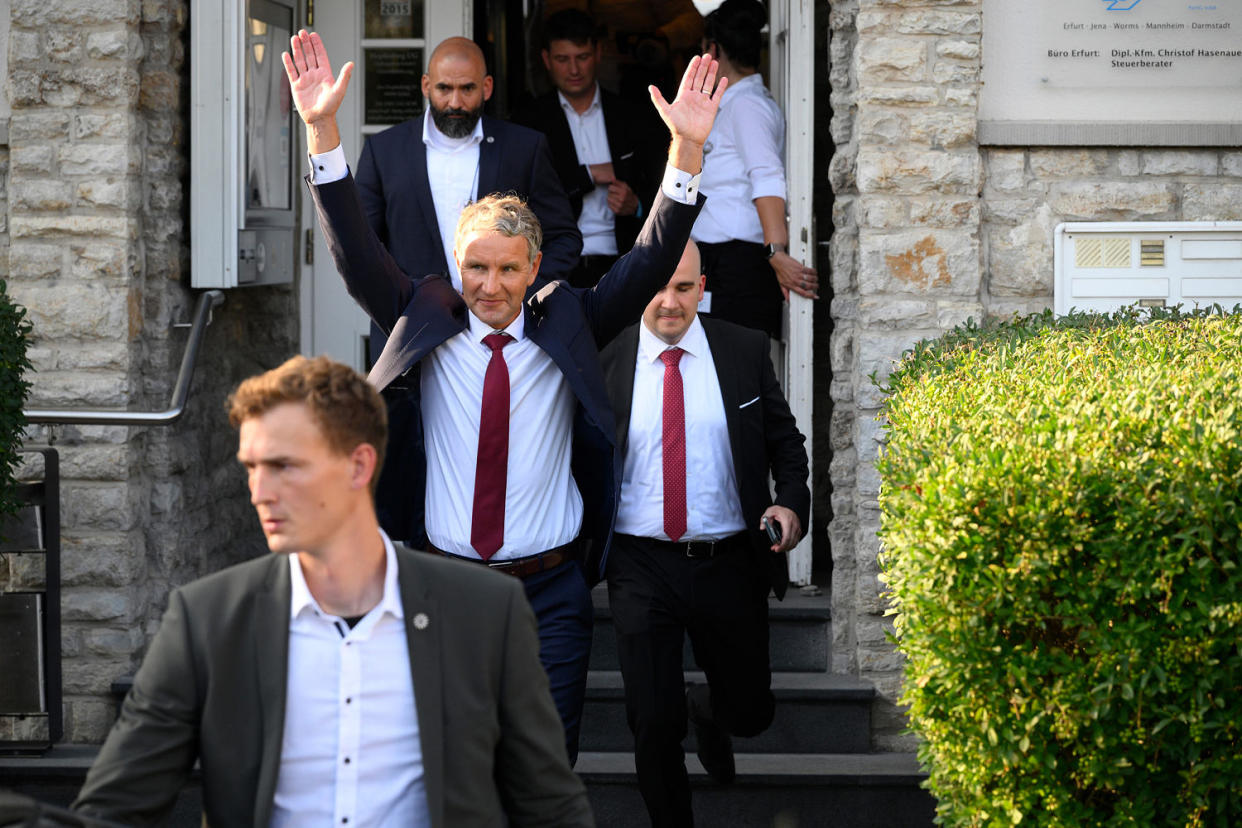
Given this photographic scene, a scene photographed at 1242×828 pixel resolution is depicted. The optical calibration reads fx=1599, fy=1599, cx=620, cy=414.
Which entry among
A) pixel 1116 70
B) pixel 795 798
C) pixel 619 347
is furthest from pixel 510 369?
pixel 1116 70

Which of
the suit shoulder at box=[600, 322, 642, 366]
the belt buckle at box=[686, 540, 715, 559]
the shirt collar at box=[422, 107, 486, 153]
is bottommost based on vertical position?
the belt buckle at box=[686, 540, 715, 559]

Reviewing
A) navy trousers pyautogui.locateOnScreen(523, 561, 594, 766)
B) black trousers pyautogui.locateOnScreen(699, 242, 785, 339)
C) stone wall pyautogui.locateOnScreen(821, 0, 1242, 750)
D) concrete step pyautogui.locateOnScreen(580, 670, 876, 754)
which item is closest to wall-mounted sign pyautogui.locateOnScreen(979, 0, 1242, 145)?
stone wall pyautogui.locateOnScreen(821, 0, 1242, 750)

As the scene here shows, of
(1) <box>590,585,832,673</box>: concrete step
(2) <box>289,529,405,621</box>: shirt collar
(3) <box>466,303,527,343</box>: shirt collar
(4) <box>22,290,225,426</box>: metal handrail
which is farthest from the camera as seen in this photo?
(1) <box>590,585,832,673</box>: concrete step

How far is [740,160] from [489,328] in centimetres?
275

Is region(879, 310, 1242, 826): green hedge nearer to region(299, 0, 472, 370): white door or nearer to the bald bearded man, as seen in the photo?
the bald bearded man

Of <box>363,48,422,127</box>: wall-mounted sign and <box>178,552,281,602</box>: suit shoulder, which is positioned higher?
<box>363,48,422,127</box>: wall-mounted sign

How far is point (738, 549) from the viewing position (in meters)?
5.24

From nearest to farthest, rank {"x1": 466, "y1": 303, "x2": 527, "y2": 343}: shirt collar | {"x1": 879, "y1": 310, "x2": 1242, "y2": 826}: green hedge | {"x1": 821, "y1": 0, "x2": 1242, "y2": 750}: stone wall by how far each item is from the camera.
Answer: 1. {"x1": 879, "y1": 310, "x2": 1242, "y2": 826}: green hedge
2. {"x1": 466, "y1": 303, "x2": 527, "y2": 343}: shirt collar
3. {"x1": 821, "y1": 0, "x2": 1242, "y2": 750}: stone wall

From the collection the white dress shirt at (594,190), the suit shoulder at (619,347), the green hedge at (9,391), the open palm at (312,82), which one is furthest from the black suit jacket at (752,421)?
the white dress shirt at (594,190)

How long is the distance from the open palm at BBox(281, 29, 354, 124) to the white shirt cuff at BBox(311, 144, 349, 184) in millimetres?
94

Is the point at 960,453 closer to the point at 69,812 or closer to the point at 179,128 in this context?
the point at 69,812

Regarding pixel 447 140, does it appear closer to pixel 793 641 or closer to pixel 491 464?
pixel 491 464

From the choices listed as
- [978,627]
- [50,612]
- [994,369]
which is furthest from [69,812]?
[50,612]

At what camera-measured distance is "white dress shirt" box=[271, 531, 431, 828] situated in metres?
2.68
